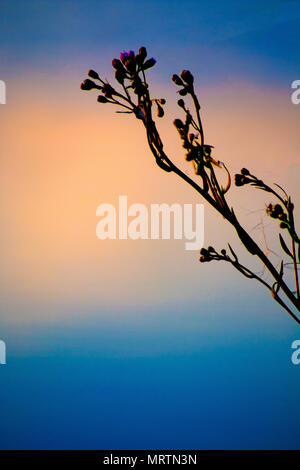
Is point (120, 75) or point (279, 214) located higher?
point (120, 75)

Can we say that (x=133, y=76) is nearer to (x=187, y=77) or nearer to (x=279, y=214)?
(x=187, y=77)

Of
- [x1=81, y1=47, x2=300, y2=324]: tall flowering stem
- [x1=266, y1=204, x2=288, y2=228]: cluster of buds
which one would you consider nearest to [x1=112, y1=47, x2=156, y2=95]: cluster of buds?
[x1=81, y1=47, x2=300, y2=324]: tall flowering stem

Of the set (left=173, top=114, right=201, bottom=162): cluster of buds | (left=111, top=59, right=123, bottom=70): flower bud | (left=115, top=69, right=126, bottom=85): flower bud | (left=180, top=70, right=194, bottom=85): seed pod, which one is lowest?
(left=173, top=114, right=201, bottom=162): cluster of buds

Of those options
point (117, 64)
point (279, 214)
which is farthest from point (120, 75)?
point (279, 214)

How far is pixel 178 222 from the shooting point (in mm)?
1104

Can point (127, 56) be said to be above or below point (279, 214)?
above

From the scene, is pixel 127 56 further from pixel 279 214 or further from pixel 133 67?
pixel 279 214

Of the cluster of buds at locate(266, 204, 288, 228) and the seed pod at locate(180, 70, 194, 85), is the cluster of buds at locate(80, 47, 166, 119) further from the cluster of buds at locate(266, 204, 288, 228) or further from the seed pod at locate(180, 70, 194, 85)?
the cluster of buds at locate(266, 204, 288, 228)

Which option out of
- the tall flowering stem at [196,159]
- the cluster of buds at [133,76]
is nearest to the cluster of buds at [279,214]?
the tall flowering stem at [196,159]

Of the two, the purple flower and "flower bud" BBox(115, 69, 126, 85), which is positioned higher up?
the purple flower

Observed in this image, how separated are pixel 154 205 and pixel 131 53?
0.72 meters

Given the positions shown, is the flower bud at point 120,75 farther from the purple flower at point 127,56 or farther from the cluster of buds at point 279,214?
the cluster of buds at point 279,214
